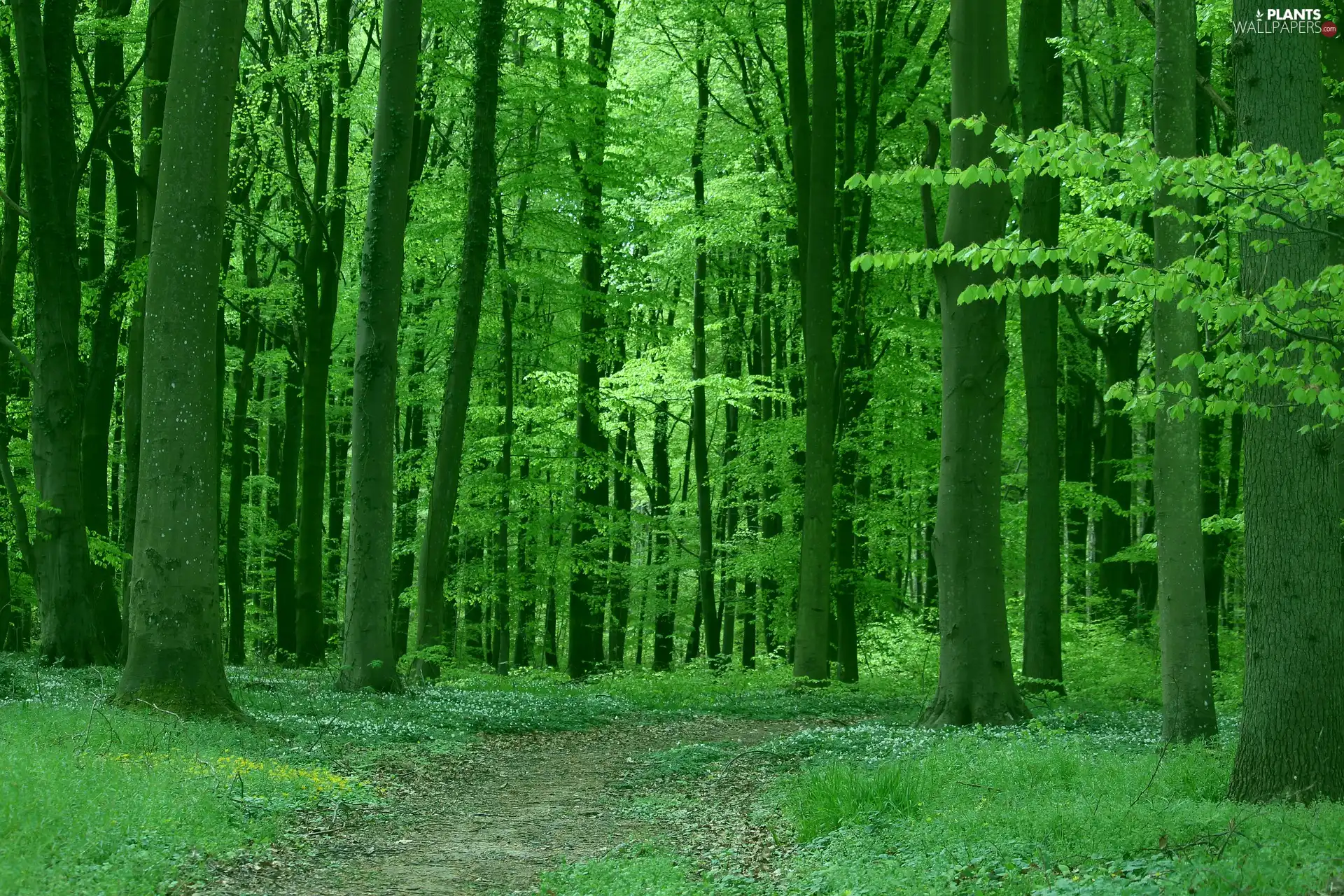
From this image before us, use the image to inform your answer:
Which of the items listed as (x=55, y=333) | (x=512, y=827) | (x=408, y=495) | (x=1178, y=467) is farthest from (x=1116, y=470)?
(x=55, y=333)

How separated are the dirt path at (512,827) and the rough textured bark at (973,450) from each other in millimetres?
2543

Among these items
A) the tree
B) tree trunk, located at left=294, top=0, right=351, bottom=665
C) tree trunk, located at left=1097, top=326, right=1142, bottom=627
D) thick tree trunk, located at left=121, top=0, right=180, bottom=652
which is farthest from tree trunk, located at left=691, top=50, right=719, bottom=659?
thick tree trunk, located at left=121, top=0, right=180, bottom=652

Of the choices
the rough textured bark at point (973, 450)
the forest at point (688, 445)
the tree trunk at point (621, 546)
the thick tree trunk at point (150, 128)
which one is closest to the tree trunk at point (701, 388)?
the forest at point (688, 445)

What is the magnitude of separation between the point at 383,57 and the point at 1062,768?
39.0ft

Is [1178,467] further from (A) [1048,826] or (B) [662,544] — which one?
(B) [662,544]

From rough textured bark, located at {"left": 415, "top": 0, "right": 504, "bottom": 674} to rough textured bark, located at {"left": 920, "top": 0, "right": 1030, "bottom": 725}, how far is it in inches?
304

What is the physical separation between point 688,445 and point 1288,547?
2493cm

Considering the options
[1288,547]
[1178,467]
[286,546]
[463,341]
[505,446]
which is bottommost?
[286,546]

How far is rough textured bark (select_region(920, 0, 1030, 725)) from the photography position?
11.2m

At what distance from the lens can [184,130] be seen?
10133 mm

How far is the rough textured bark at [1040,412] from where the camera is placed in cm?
1441

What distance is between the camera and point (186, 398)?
9977mm

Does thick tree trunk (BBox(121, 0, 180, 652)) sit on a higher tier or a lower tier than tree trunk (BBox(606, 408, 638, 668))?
higher

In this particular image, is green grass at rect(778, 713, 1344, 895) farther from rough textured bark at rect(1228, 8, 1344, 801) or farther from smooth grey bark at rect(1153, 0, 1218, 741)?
smooth grey bark at rect(1153, 0, 1218, 741)
